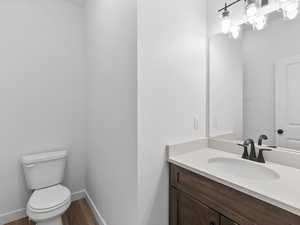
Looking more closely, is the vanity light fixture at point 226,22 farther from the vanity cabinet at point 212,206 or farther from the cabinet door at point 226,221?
the cabinet door at point 226,221

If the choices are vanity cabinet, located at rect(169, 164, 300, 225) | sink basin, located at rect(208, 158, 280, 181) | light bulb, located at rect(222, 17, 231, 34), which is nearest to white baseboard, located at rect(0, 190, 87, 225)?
vanity cabinet, located at rect(169, 164, 300, 225)

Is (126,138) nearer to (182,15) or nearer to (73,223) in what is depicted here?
(182,15)

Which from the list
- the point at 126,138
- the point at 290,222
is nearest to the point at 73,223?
the point at 126,138

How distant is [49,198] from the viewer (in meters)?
1.67

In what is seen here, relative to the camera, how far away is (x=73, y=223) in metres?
1.87

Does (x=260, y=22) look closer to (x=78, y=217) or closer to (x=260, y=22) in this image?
(x=260, y=22)

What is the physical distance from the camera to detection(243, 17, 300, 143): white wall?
122 cm

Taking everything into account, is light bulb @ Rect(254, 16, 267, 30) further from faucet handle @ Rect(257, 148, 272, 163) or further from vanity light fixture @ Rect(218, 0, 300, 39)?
faucet handle @ Rect(257, 148, 272, 163)

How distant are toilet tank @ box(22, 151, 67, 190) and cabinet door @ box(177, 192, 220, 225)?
148 cm

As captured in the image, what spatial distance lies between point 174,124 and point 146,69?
506mm

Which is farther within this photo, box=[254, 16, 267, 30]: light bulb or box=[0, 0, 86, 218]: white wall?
box=[0, 0, 86, 218]: white wall

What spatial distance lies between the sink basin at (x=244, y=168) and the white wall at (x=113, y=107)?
2.30 ft

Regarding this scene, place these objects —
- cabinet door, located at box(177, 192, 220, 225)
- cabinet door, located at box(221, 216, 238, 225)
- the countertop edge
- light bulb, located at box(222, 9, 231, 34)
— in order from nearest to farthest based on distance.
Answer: the countertop edge < cabinet door, located at box(221, 216, 238, 225) < cabinet door, located at box(177, 192, 220, 225) < light bulb, located at box(222, 9, 231, 34)

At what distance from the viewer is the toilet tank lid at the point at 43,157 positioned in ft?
6.03
